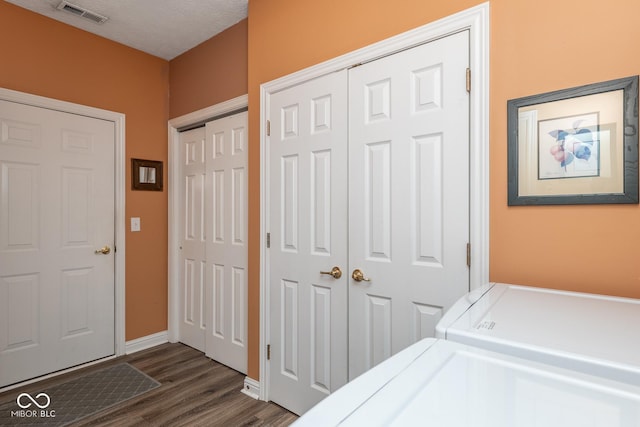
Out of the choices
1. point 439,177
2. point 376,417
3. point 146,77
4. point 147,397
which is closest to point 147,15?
point 146,77

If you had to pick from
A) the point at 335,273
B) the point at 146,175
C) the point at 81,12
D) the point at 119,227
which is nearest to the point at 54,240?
the point at 119,227

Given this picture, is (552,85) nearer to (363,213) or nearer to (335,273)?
(363,213)

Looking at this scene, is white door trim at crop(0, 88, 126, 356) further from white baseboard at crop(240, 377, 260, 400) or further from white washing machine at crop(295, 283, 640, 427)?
white washing machine at crop(295, 283, 640, 427)

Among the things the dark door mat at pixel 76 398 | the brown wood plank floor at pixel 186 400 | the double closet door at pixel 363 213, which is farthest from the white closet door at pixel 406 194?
the dark door mat at pixel 76 398

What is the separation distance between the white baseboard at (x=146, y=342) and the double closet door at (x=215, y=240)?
7.0 inches

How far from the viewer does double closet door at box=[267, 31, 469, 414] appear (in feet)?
4.89

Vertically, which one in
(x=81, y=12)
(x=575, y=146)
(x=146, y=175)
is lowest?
(x=575, y=146)

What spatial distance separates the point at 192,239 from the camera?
311cm

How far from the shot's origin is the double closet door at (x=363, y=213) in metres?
1.49

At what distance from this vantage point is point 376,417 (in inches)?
21.5

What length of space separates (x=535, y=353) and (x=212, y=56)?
3.05 meters

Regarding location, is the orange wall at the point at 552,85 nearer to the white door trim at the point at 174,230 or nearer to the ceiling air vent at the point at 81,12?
the ceiling air vent at the point at 81,12

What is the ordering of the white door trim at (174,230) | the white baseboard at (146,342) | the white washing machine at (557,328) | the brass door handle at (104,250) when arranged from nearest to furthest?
1. the white washing machine at (557,328)
2. the brass door handle at (104,250)
3. the white baseboard at (146,342)
4. the white door trim at (174,230)

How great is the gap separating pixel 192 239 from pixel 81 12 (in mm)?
1946
